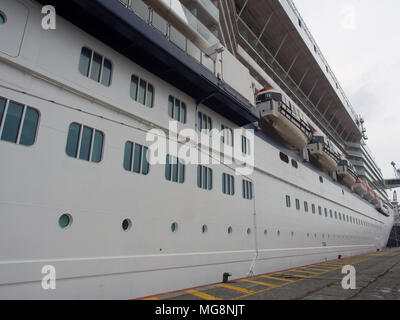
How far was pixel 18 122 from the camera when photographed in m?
5.21

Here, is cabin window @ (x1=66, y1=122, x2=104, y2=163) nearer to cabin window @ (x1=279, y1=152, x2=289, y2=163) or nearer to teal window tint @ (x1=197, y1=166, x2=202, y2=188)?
teal window tint @ (x1=197, y1=166, x2=202, y2=188)

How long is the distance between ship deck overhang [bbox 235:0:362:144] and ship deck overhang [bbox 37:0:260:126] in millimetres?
8890

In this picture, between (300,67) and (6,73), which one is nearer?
(6,73)

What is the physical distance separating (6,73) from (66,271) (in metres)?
4.50

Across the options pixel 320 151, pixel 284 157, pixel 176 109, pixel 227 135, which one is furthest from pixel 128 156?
pixel 320 151

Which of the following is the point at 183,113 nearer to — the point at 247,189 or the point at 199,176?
the point at 199,176

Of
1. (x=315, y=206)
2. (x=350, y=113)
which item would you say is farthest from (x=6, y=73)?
(x=350, y=113)

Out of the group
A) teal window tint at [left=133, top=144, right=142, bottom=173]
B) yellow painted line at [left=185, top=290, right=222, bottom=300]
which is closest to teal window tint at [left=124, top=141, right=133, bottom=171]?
teal window tint at [left=133, top=144, right=142, bottom=173]

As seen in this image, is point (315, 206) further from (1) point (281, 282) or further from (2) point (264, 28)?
(2) point (264, 28)

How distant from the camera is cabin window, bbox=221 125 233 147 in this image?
1154 centimetres

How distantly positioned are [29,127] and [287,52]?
73.8 feet

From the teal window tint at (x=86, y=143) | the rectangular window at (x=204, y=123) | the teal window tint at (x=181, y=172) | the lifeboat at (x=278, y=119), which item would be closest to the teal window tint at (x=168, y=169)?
the teal window tint at (x=181, y=172)
